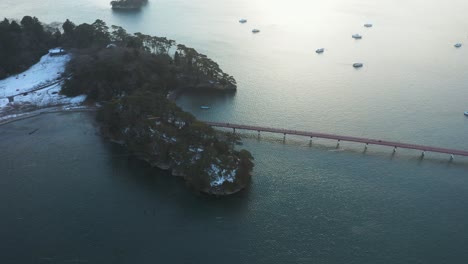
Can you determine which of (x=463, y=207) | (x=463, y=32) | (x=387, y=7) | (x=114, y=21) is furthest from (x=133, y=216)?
(x=387, y=7)

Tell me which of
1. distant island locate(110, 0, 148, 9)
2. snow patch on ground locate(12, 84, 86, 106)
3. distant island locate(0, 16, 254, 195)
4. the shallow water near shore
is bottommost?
the shallow water near shore

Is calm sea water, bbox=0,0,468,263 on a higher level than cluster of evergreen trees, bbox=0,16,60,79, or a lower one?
lower

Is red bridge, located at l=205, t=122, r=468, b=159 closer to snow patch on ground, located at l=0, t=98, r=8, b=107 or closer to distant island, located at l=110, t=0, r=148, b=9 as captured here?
snow patch on ground, located at l=0, t=98, r=8, b=107

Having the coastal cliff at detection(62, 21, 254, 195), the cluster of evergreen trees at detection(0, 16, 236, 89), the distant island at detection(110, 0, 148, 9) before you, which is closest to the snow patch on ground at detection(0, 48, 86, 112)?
the coastal cliff at detection(62, 21, 254, 195)

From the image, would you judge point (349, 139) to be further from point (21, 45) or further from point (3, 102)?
point (21, 45)

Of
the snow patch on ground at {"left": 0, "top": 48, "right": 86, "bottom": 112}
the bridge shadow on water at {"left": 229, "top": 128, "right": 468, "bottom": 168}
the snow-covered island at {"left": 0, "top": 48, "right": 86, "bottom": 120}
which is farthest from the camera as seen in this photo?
the snow patch on ground at {"left": 0, "top": 48, "right": 86, "bottom": 112}

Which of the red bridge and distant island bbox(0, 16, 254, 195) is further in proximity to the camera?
the red bridge

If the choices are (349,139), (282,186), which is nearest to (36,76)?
(282,186)
